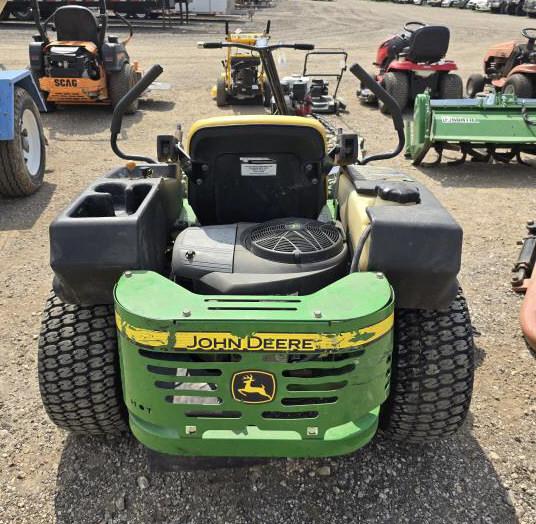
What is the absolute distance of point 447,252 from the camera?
77.1 inches

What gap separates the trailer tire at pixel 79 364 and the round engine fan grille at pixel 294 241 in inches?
25.4

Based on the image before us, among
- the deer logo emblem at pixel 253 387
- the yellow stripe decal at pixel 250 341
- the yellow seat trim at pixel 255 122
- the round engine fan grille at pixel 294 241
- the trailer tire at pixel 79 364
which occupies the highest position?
the yellow seat trim at pixel 255 122

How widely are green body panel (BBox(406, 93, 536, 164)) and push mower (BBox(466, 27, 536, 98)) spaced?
2670mm

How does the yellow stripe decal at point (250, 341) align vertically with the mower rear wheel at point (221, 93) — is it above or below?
above

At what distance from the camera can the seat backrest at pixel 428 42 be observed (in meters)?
9.34

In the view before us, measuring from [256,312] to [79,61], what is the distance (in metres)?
8.08

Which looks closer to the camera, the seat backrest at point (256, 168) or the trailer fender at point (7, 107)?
the seat backrest at point (256, 168)

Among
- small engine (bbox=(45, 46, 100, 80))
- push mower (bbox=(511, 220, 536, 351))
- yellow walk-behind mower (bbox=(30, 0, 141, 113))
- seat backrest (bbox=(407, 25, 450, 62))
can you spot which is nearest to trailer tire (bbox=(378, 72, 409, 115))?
seat backrest (bbox=(407, 25, 450, 62))

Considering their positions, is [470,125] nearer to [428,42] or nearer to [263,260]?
[428,42]

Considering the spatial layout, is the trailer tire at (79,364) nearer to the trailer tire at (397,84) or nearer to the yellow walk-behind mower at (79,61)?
the yellow walk-behind mower at (79,61)

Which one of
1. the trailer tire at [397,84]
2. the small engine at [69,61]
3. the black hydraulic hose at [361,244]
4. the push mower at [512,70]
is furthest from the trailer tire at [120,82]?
the black hydraulic hose at [361,244]

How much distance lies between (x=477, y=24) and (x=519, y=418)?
2671 cm

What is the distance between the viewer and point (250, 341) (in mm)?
1770

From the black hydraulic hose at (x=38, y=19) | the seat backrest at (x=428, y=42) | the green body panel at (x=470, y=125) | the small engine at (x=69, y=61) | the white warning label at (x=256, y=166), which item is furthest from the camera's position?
the seat backrest at (x=428, y=42)
